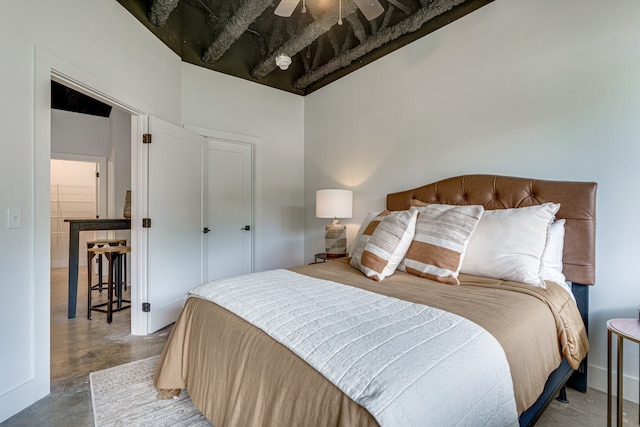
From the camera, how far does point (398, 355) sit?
0.84m

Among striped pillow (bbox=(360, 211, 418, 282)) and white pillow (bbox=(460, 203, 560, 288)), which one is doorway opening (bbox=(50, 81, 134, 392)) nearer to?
striped pillow (bbox=(360, 211, 418, 282))

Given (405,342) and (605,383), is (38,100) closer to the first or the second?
(405,342)

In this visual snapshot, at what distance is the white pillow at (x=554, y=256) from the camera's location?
1.76 meters

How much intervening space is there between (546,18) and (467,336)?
2343 millimetres

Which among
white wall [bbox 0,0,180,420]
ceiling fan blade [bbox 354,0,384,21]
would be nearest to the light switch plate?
white wall [bbox 0,0,180,420]

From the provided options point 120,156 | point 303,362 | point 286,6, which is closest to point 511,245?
point 303,362

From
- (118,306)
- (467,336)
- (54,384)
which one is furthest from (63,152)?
(467,336)

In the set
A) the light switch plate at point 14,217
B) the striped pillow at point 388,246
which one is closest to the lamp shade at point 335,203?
the striped pillow at point 388,246

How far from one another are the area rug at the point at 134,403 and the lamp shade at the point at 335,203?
1994 millimetres

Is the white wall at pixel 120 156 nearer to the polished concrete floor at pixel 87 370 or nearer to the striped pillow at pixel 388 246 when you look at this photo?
the polished concrete floor at pixel 87 370

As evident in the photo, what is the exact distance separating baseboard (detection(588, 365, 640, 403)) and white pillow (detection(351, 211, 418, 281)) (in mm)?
1372

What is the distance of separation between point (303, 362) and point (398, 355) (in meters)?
0.28

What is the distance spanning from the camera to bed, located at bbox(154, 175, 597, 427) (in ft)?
2.61

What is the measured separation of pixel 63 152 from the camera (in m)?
5.13
